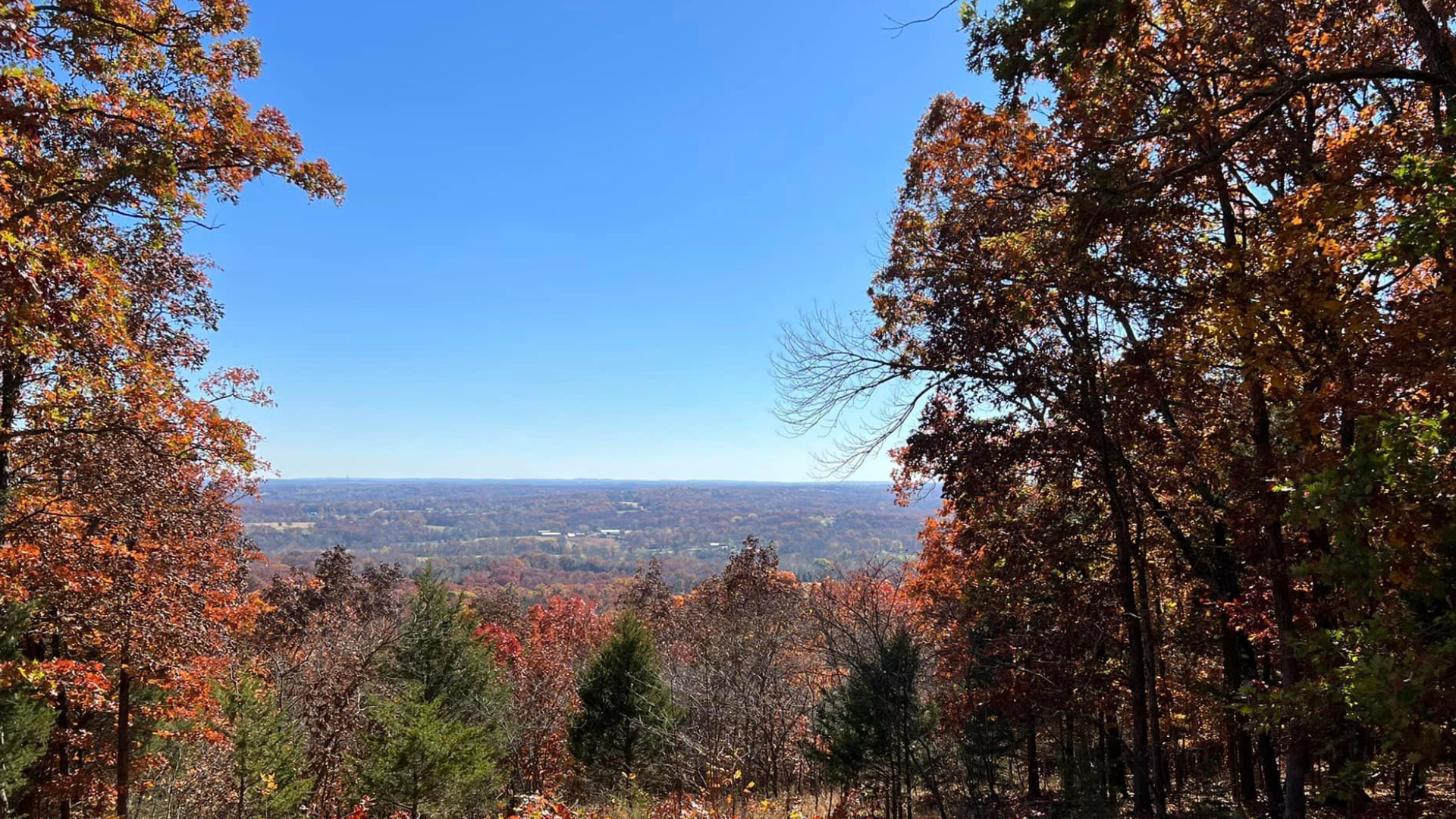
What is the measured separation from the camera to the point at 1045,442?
7.66m

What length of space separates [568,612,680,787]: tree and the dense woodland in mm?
2997

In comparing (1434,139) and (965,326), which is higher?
(1434,139)

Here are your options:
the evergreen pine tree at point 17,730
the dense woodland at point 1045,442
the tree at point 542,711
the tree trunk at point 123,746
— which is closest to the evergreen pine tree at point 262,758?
the dense woodland at point 1045,442

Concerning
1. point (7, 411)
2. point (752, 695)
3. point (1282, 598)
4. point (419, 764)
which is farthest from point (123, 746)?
point (1282, 598)

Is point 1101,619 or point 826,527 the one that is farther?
point 826,527

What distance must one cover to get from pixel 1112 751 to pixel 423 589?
18.3 m

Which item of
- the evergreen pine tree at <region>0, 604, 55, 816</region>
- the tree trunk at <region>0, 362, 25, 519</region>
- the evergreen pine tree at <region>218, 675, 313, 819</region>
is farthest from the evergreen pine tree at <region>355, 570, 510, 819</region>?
the tree trunk at <region>0, 362, 25, 519</region>

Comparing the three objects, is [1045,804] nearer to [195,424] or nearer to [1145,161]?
[1145,161]

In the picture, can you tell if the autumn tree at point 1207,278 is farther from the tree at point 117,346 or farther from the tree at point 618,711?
the tree at point 618,711

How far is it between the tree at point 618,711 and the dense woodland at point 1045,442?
9.83 feet

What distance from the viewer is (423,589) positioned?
17016 millimetres

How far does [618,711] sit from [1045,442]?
48.9 ft

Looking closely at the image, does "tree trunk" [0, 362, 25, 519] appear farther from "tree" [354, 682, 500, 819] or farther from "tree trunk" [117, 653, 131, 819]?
"tree" [354, 682, 500, 819]

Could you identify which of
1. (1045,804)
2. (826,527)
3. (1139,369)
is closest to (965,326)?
(1139,369)
